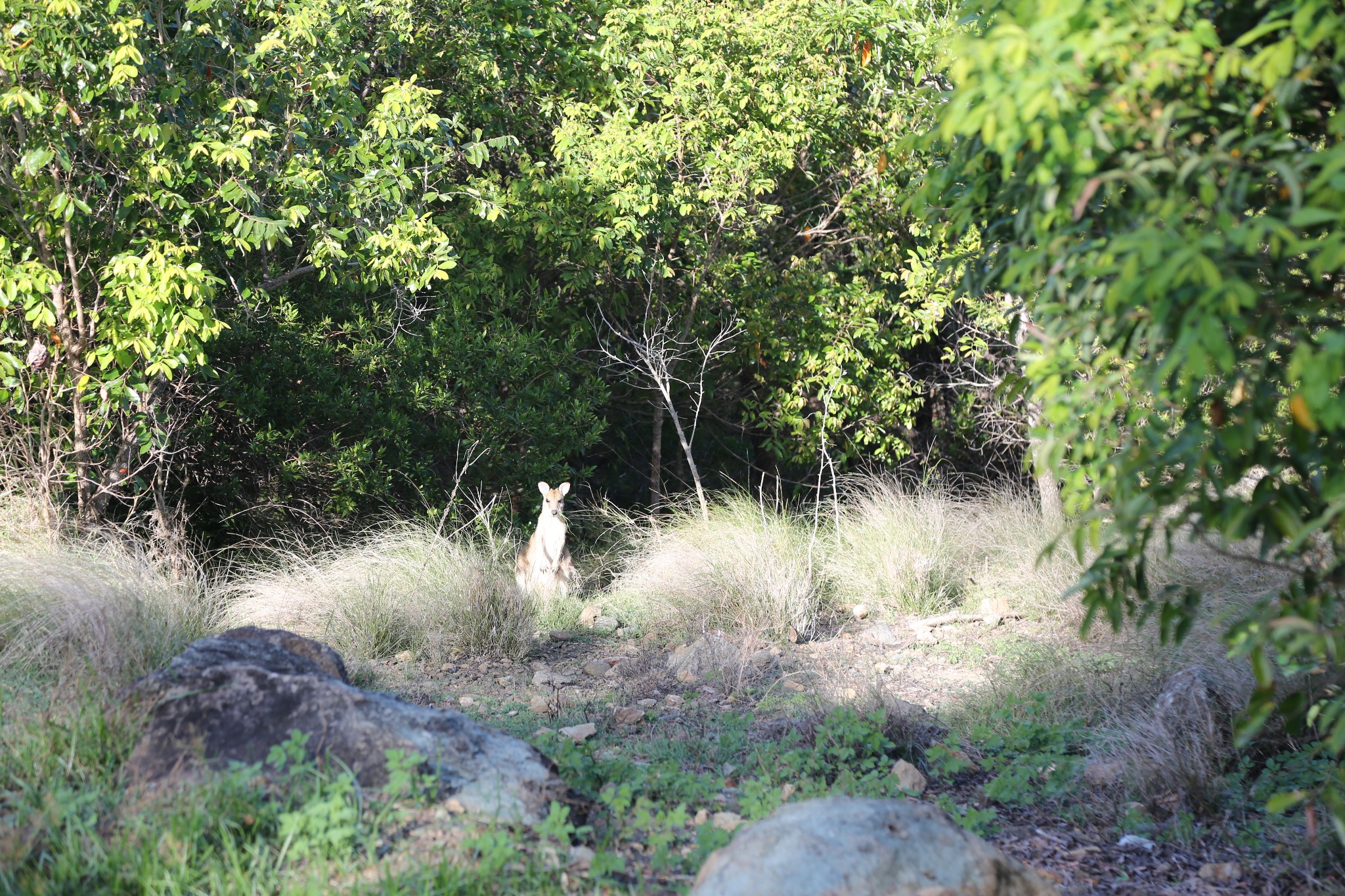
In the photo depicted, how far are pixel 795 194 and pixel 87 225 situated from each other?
7.04m

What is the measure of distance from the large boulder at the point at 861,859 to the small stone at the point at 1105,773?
64.5 inches

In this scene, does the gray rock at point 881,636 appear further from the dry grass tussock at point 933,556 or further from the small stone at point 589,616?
the small stone at point 589,616

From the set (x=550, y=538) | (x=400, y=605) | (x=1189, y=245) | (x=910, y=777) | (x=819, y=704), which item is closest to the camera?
(x=1189, y=245)

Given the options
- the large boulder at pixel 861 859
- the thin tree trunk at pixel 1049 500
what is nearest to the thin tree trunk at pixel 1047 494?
the thin tree trunk at pixel 1049 500

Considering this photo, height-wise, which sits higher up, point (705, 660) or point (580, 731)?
point (580, 731)

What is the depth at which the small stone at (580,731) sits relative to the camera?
525 centimetres

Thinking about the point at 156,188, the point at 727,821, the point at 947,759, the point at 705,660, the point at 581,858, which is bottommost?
the point at 705,660

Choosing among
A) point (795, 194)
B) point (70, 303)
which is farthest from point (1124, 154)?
point (795, 194)

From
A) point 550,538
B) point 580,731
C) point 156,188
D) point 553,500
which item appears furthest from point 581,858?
point 553,500

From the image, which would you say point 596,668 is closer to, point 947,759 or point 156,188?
point 947,759

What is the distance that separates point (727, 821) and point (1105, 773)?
5.78 feet

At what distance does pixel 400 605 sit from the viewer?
23.7 feet

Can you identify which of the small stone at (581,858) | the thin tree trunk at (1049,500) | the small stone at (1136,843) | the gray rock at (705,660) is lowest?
the gray rock at (705,660)

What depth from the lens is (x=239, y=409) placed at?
29.9 feet
